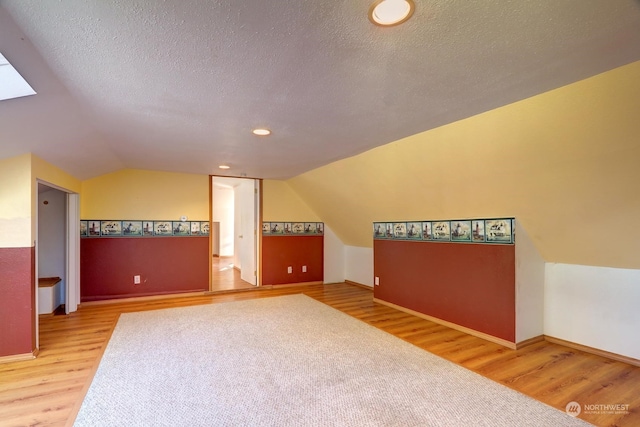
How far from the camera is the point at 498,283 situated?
3043 mm

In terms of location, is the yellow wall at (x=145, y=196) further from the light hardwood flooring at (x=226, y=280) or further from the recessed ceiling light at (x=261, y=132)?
the recessed ceiling light at (x=261, y=132)

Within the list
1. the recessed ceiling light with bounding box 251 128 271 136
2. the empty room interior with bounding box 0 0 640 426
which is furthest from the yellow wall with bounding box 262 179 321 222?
the recessed ceiling light with bounding box 251 128 271 136

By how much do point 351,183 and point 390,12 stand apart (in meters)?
3.03

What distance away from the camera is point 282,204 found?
5.80 m

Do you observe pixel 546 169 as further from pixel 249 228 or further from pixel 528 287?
pixel 249 228

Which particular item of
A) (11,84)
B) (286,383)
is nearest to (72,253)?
(11,84)

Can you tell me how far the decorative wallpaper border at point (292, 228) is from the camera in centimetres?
565

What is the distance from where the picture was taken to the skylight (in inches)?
66.7

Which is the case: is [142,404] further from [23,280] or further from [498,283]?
[498,283]

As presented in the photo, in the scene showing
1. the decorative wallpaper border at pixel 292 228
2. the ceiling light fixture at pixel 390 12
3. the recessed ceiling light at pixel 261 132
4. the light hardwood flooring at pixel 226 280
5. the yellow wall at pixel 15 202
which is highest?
the ceiling light fixture at pixel 390 12

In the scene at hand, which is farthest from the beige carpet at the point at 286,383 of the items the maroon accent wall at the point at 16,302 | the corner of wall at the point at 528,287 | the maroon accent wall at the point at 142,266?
the maroon accent wall at the point at 142,266

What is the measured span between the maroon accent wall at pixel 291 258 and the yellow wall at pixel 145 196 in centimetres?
131

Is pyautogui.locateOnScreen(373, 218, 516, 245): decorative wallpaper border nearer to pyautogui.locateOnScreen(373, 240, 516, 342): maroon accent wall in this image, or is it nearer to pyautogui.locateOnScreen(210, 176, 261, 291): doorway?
pyautogui.locateOnScreen(373, 240, 516, 342): maroon accent wall

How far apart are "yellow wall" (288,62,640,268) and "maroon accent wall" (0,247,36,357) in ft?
10.9
